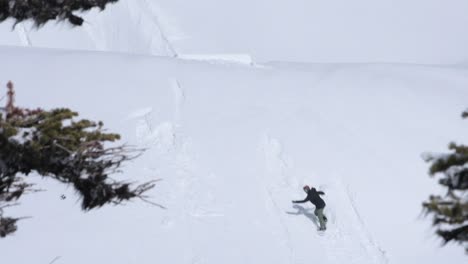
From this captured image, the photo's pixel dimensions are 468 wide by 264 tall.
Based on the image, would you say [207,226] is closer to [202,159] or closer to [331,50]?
[202,159]

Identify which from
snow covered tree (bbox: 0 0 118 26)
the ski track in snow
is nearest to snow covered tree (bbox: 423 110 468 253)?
snow covered tree (bbox: 0 0 118 26)

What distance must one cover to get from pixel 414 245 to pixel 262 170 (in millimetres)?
5976

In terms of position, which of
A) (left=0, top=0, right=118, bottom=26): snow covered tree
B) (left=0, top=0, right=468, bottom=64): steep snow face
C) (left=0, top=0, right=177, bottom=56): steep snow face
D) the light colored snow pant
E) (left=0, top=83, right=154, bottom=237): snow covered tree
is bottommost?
(left=0, top=83, right=154, bottom=237): snow covered tree

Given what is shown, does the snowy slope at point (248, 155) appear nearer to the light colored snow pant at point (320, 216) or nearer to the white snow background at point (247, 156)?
the white snow background at point (247, 156)

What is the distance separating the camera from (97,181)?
7.01m

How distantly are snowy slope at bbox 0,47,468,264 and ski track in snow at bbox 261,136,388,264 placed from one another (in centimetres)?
6

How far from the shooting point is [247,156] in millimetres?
24594

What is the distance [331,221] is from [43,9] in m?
15.3

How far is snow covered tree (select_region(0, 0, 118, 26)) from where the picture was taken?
7.46 meters

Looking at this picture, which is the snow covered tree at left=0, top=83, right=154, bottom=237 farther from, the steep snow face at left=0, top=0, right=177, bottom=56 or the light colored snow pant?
the steep snow face at left=0, top=0, right=177, bottom=56

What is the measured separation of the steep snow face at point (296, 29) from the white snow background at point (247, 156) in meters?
15.8

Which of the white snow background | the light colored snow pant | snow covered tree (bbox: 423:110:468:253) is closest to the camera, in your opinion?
snow covered tree (bbox: 423:110:468:253)

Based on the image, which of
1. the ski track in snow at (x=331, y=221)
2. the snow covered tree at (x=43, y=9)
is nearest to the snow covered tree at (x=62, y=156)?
the snow covered tree at (x=43, y=9)

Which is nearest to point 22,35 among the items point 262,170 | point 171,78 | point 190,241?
point 171,78
